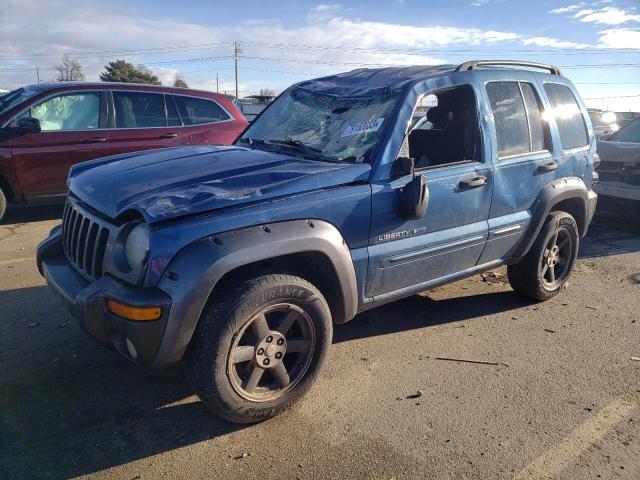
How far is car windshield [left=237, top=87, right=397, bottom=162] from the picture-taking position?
10.7 feet

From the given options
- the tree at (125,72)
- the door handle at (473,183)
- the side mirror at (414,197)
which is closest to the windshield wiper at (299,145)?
the side mirror at (414,197)

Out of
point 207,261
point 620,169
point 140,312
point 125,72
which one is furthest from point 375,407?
point 125,72

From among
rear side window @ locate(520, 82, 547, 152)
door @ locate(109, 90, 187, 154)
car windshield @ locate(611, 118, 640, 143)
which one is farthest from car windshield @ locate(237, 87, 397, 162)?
car windshield @ locate(611, 118, 640, 143)

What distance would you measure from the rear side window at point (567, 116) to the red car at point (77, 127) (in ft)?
15.2

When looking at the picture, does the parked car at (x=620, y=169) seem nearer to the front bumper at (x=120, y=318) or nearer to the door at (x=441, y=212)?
the door at (x=441, y=212)

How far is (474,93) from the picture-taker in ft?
12.3

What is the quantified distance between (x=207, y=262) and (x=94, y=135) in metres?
5.23

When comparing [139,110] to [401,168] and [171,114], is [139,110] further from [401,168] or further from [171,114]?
[401,168]

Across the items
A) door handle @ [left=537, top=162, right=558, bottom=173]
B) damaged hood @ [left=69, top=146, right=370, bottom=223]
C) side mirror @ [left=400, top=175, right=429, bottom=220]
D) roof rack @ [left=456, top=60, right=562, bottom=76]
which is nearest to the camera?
damaged hood @ [left=69, top=146, right=370, bottom=223]

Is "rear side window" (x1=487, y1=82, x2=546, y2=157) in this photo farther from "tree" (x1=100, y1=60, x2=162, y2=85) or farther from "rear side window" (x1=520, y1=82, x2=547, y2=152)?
"tree" (x1=100, y1=60, x2=162, y2=85)

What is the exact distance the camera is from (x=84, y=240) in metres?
2.96

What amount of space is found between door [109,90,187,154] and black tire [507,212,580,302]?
4.89 m

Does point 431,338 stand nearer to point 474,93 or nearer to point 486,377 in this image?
point 486,377

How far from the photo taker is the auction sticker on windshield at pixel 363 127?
10.7ft
